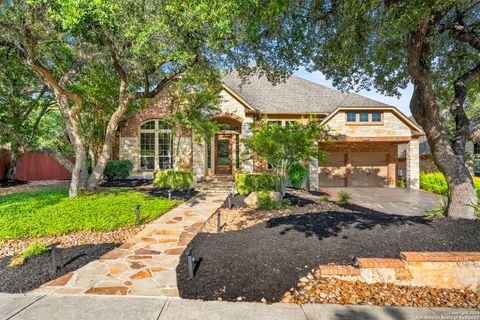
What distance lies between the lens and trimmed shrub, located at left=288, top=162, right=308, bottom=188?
43.7 feet

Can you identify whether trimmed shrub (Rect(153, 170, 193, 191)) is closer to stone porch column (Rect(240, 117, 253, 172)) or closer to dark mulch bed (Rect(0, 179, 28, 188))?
stone porch column (Rect(240, 117, 253, 172))

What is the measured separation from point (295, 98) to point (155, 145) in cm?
1016

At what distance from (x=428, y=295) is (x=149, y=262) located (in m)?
4.50

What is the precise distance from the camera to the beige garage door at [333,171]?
54.1 feet

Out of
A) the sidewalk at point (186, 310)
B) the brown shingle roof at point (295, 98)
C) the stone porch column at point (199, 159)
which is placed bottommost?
the sidewalk at point (186, 310)

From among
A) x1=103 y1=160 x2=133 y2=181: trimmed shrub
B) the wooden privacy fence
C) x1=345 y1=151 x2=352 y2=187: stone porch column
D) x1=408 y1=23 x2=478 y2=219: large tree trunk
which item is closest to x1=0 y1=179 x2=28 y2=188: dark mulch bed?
the wooden privacy fence

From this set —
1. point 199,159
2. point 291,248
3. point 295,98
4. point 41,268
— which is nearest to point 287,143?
point 291,248

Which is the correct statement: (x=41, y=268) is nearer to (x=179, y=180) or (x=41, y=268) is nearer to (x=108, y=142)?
(x=108, y=142)

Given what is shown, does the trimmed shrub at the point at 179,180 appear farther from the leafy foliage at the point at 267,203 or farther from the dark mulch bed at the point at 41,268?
the dark mulch bed at the point at 41,268

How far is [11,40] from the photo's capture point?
7.57 metres

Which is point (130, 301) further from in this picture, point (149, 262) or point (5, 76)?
point (5, 76)

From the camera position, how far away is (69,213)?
22.2 ft

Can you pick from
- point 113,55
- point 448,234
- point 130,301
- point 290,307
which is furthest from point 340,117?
point 130,301

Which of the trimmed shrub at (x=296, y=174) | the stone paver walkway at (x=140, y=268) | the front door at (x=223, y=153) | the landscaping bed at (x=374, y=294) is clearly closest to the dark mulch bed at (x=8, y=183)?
the front door at (x=223, y=153)
